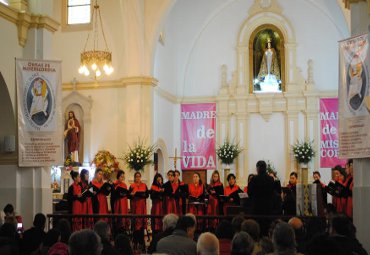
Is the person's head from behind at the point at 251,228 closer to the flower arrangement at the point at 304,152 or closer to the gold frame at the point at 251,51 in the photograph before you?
the flower arrangement at the point at 304,152

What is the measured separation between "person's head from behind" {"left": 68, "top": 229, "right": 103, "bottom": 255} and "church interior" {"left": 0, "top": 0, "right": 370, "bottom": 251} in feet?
48.2

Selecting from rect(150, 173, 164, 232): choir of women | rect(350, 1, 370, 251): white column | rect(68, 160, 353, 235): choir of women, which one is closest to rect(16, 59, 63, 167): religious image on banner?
rect(68, 160, 353, 235): choir of women

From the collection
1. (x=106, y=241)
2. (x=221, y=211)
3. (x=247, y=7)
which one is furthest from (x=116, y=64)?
(x=106, y=241)

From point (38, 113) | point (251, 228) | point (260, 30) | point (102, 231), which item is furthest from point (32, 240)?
point (260, 30)

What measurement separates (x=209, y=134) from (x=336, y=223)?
58.0ft

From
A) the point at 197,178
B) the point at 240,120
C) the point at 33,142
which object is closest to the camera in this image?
the point at 33,142

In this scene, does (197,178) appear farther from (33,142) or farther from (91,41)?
(91,41)

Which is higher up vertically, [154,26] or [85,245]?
[154,26]

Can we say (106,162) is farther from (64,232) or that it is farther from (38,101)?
(64,232)

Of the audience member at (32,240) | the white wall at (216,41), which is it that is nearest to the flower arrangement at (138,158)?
the white wall at (216,41)

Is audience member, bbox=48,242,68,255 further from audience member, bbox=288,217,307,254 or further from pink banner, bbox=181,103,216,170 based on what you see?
pink banner, bbox=181,103,216,170

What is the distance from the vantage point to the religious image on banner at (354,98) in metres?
9.78

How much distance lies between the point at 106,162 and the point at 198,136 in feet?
17.4

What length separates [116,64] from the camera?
20.9m
